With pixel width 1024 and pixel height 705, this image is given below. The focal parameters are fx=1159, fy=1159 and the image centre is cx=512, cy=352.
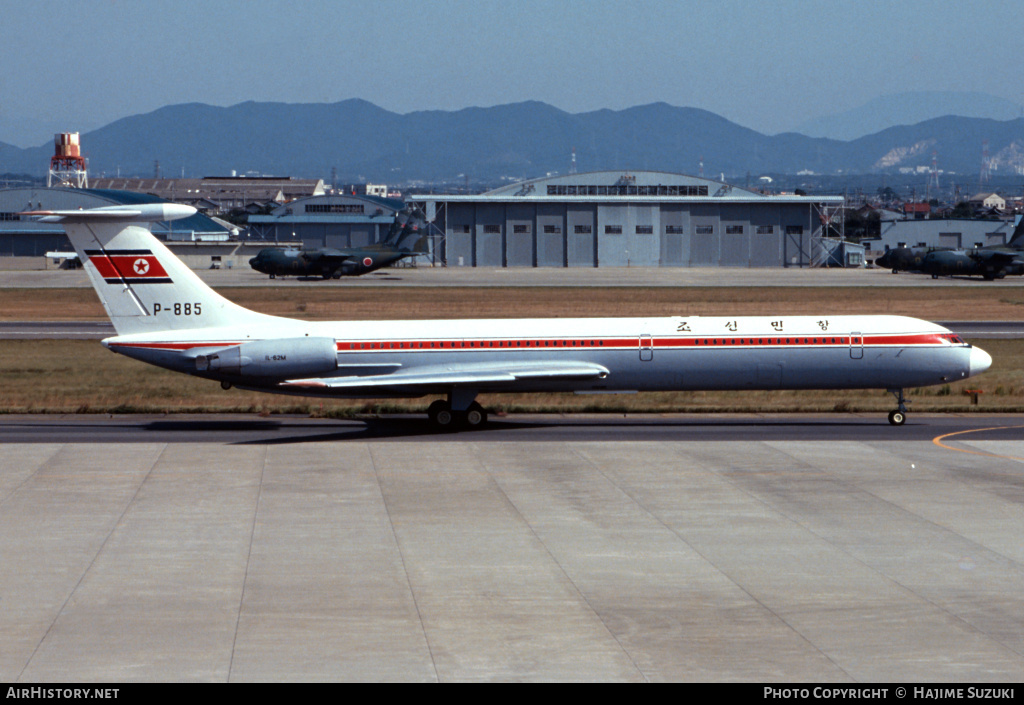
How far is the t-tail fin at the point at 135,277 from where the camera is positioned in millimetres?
35000

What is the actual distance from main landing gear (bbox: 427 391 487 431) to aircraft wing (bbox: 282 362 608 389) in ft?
2.75

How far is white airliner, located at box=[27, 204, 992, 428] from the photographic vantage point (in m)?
34.9

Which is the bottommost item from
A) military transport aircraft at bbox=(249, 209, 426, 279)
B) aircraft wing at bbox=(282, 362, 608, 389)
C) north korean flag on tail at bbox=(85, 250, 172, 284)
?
aircraft wing at bbox=(282, 362, 608, 389)

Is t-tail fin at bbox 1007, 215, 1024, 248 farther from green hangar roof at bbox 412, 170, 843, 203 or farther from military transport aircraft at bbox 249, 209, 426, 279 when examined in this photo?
military transport aircraft at bbox 249, 209, 426, 279

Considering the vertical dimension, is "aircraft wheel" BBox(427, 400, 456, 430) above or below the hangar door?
below

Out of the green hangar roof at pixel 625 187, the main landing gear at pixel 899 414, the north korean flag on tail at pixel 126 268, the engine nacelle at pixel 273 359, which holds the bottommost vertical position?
the main landing gear at pixel 899 414

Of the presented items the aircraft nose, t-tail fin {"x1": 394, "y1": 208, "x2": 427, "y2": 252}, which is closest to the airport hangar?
t-tail fin {"x1": 394, "y1": 208, "x2": 427, "y2": 252}

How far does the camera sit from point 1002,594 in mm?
18281

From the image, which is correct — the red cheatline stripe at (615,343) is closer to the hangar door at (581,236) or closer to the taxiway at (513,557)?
the taxiway at (513,557)

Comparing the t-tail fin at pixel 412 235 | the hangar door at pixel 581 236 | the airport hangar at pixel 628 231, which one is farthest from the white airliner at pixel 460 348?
the hangar door at pixel 581 236

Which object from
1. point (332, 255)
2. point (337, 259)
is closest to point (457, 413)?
point (337, 259)

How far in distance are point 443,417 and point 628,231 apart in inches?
4471

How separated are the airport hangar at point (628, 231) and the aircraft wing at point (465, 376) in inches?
4376

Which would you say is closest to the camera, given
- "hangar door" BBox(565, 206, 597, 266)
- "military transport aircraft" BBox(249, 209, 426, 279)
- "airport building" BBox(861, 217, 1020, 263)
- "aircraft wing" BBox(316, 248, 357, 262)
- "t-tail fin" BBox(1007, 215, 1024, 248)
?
"aircraft wing" BBox(316, 248, 357, 262)
